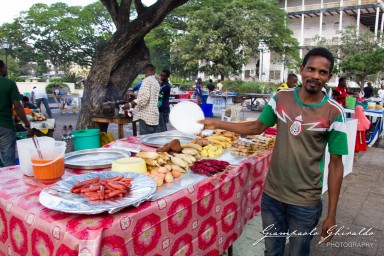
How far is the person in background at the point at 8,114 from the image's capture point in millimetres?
4113

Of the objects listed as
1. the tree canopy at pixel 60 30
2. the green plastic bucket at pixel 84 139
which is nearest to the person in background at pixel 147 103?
the green plastic bucket at pixel 84 139

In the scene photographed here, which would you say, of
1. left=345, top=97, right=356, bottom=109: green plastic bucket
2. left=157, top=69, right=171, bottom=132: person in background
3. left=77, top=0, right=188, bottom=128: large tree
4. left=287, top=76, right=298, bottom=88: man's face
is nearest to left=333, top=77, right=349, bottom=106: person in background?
left=345, top=97, right=356, bottom=109: green plastic bucket

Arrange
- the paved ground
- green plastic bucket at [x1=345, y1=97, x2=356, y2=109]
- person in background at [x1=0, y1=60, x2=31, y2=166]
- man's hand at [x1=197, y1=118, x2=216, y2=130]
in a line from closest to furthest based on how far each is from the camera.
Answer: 1. man's hand at [x1=197, y1=118, x2=216, y2=130]
2. the paved ground
3. person in background at [x1=0, y1=60, x2=31, y2=166]
4. green plastic bucket at [x1=345, y1=97, x2=356, y2=109]

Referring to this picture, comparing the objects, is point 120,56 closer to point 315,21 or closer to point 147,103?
point 147,103

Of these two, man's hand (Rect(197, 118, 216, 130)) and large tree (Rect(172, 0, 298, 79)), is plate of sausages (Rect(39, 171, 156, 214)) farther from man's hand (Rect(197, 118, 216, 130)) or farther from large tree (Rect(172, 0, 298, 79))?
large tree (Rect(172, 0, 298, 79))

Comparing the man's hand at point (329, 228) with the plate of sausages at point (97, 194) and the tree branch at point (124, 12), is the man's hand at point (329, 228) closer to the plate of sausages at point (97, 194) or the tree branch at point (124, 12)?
the plate of sausages at point (97, 194)

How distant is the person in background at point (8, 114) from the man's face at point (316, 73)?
13.2ft

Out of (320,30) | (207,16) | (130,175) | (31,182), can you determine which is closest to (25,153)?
(31,182)

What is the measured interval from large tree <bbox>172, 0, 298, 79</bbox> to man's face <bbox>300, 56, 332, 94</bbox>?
1899 cm

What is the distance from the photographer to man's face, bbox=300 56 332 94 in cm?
178

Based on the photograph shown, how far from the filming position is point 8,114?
4.20 m

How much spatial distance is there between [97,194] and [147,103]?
3397 millimetres

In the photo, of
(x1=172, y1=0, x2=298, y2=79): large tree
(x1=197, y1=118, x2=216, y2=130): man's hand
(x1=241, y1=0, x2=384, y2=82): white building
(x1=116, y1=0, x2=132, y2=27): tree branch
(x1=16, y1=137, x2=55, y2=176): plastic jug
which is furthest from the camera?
(x1=241, y1=0, x2=384, y2=82): white building

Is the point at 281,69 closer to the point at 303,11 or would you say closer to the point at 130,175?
the point at 303,11
